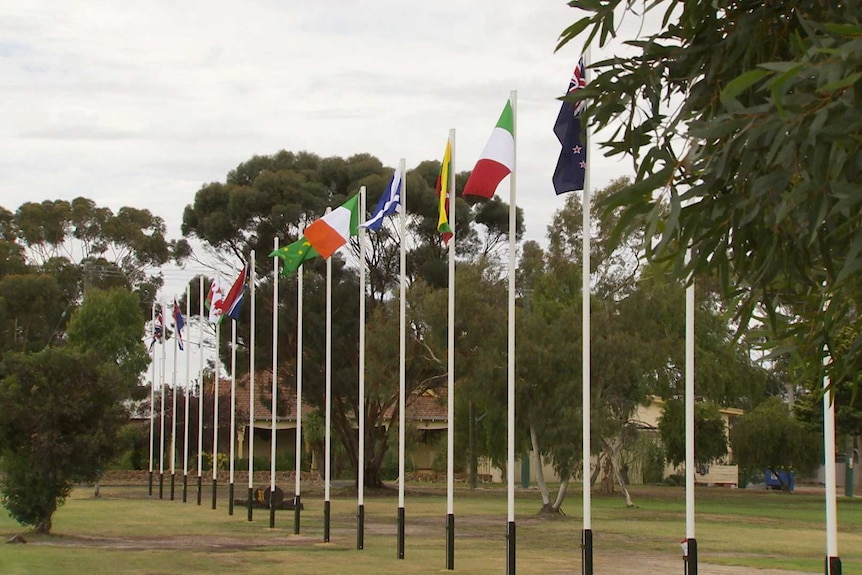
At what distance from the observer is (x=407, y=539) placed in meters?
28.9

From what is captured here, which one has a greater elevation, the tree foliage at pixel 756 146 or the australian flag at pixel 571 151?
the australian flag at pixel 571 151

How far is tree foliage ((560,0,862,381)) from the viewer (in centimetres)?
553

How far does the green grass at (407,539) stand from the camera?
21828 mm

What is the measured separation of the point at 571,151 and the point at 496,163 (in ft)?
6.69

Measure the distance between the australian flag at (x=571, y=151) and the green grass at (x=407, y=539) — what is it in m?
7.34

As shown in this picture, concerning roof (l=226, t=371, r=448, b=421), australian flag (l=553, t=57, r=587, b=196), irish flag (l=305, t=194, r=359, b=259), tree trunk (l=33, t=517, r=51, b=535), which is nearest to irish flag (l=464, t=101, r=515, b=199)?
australian flag (l=553, t=57, r=587, b=196)

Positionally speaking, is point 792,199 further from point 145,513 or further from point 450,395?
point 145,513

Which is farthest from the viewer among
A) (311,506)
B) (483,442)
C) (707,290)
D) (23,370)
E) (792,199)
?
(483,442)

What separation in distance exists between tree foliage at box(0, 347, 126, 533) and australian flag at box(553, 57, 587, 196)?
13221 mm

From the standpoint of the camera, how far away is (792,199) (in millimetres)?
5684

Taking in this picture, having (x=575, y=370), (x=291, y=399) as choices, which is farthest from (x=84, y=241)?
(x=575, y=370)

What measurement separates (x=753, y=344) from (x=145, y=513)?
104 ft

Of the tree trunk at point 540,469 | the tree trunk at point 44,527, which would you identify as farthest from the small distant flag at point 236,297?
the tree trunk at point 540,469

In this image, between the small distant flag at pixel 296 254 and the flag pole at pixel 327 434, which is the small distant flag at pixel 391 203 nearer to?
the flag pole at pixel 327 434
